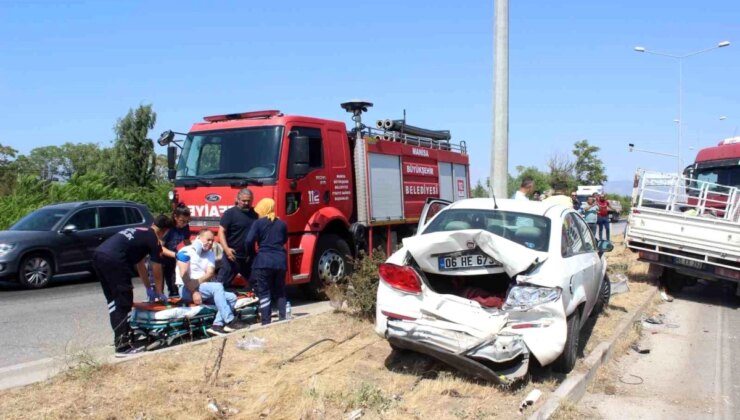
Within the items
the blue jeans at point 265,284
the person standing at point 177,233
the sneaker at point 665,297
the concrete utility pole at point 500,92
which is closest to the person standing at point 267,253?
the blue jeans at point 265,284

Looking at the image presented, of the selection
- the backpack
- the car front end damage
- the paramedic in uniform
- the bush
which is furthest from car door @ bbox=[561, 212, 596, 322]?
the backpack

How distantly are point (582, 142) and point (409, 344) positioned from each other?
6374 cm

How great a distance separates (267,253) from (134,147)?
25785mm

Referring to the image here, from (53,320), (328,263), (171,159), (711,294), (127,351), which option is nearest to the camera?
Answer: (127,351)

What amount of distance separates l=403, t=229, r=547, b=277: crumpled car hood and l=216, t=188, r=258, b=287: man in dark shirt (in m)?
3.19

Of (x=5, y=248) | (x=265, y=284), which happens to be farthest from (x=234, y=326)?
(x=5, y=248)

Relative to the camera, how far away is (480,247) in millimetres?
5305

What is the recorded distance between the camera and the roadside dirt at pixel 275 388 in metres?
4.45

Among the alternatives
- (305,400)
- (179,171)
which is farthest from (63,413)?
(179,171)

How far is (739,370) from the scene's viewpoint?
6688 millimetres

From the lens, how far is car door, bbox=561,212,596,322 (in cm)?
575

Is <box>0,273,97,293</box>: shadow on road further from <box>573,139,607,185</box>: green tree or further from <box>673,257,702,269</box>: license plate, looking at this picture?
<box>573,139,607,185</box>: green tree

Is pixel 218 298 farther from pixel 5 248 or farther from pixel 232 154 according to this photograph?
pixel 5 248

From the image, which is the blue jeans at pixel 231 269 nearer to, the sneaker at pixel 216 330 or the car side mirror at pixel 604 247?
the sneaker at pixel 216 330
